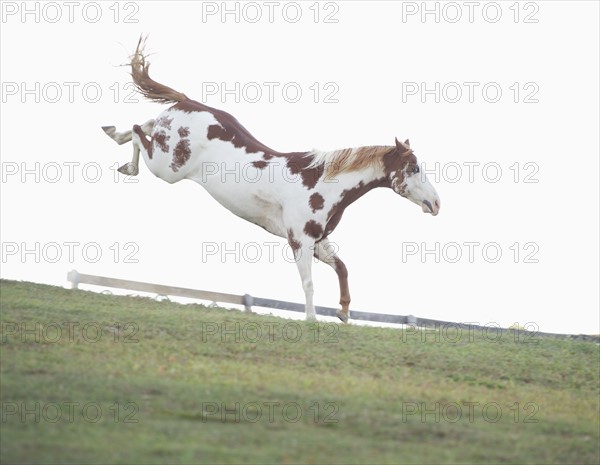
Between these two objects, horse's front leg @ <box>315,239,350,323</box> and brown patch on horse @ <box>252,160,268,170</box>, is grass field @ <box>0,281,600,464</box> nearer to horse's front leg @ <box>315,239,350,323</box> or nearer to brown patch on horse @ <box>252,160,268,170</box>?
horse's front leg @ <box>315,239,350,323</box>

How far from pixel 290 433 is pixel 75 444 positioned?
93.3 inches

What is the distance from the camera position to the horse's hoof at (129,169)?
20.9 meters

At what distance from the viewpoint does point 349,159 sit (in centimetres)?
1909

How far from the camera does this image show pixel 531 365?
1756 centimetres

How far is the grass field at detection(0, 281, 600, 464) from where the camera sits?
38.0ft

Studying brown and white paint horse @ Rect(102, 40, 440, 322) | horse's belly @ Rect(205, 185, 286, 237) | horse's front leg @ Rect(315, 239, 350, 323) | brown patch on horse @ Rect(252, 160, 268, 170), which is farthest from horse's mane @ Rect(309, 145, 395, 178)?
horse's front leg @ Rect(315, 239, 350, 323)

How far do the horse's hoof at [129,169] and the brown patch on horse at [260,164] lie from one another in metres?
2.68

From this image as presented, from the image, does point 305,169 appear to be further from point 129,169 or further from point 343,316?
point 129,169

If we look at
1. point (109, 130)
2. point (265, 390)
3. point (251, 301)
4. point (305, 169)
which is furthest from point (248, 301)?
point (265, 390)

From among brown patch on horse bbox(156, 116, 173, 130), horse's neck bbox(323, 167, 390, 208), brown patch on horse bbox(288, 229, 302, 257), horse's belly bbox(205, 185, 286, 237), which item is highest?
brown patch on horse bbox(156, 116, 173, 130)

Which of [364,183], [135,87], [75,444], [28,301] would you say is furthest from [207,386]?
[135,87]

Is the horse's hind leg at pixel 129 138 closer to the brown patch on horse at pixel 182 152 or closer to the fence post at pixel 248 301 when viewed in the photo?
the brown patch on horse at pixel 182 152

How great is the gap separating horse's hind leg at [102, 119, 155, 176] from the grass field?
2.81m

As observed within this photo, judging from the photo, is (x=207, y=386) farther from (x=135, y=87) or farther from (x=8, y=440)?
(x=135, y=87)
